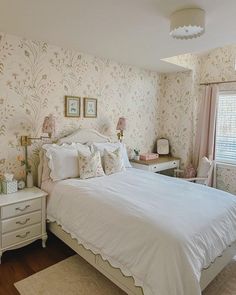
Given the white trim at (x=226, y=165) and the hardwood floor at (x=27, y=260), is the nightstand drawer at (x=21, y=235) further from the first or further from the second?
the white trim at (x=226, y=165)

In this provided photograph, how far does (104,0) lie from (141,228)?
1718 mm

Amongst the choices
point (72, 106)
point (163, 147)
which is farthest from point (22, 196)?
point (163, 147)

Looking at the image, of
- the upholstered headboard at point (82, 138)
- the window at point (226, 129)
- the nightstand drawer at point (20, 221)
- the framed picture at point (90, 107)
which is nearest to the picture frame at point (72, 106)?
the framed picture at point (90, 107)

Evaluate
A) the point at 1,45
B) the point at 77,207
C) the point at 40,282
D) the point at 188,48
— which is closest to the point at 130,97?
the point at 188,48

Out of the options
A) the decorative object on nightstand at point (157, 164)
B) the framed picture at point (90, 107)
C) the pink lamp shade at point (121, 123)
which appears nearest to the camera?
the framed picture at point (90, 107)

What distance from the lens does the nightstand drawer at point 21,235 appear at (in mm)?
2191

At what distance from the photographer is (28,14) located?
6.41 ft

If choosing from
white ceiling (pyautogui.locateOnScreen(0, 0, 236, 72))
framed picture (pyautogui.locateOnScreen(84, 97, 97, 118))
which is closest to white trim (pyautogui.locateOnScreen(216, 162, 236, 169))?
white ceiling (pyautogui.locateOnScreen(0, 0, 236, 72))

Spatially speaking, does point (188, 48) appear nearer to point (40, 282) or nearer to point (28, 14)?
point (28, 14)

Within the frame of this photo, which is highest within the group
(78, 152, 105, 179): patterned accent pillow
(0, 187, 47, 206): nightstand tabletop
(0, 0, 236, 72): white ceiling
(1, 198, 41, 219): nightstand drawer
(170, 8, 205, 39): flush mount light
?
(0, 0, 236, 72): white ceiling

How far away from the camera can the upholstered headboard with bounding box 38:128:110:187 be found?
2.71 metres

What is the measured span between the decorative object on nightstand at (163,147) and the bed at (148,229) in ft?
6.06

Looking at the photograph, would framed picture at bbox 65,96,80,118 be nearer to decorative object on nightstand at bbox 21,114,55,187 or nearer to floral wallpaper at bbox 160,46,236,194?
decorative object on nightstand at bbox 21,114,55,187

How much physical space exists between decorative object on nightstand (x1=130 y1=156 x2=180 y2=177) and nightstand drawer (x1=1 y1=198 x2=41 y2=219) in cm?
184
